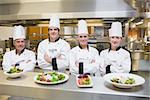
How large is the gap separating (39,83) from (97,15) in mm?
995

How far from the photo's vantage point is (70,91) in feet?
3.21

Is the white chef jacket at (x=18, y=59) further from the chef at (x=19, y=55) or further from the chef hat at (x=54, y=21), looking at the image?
the chef hat at (x=54, y=21)

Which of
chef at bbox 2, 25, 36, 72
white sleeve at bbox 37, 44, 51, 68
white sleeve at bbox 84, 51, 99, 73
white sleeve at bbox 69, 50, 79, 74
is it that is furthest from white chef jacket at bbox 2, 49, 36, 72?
white sleeve at bbox 84, 51, 99, 73

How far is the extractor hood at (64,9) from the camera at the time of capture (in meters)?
1.79

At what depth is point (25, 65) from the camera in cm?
182

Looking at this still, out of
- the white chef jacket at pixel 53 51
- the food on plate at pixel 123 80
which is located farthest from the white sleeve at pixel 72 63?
the food on plate at pixel 123 80

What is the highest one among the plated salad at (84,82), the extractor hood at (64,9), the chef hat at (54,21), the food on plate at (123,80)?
the extractor hood at (64,9)

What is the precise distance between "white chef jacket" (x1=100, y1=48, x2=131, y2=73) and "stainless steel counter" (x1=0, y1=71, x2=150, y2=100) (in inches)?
32.2

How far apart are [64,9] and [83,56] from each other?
0.55 meters

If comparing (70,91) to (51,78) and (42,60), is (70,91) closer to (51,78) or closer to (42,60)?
(51,78)

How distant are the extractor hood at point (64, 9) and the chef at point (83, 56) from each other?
0.15 m

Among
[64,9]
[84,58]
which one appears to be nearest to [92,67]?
[84,58]

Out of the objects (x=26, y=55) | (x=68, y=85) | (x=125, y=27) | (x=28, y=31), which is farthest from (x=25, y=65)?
(x=125, y=27)

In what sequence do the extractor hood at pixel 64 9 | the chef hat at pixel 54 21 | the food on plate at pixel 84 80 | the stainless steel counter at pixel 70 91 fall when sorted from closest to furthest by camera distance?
the stainless steel counter at pixel 70 91 → the food on plate at pixel 84 80 → the extractor hood at pixel 64 9 → the chef hat at pixel 54 21
